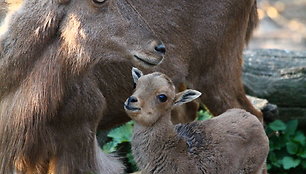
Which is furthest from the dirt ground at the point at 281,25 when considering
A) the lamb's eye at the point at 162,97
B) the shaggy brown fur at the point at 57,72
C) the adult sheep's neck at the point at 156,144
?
the lamb's eye at the point at 162,97

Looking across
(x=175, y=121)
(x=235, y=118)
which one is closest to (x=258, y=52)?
(x=175, y=121)

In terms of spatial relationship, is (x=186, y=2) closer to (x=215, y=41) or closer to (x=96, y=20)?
(x=215, y=41)

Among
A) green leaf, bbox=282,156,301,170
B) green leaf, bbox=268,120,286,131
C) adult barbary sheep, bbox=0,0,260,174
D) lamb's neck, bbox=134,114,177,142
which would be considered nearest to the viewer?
lamb's neck, bbox=134,114,177,142

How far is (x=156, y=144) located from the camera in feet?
19.2

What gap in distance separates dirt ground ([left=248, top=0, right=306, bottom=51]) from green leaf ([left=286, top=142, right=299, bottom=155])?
5350mm

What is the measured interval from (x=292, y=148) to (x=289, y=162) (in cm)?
16

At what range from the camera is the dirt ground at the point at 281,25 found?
548 inches

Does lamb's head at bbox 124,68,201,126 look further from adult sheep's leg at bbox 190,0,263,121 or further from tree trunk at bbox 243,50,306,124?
tree trunk at bbox 243,50,306,124

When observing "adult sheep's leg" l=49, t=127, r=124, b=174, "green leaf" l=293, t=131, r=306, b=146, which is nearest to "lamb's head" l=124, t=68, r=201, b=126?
"adult sheep's leg" l=49, t=127, r=124, b=174

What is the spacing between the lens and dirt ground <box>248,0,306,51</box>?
13.9m

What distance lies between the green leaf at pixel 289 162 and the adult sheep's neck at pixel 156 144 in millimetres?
2366

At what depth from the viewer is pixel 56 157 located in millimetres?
6434

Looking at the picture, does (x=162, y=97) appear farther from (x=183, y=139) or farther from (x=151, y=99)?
(x=183, y=139)

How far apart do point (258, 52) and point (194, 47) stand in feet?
6.58
